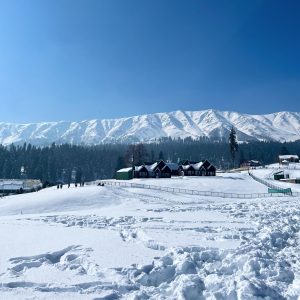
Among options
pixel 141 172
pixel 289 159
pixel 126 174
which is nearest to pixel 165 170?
pixel 141 172

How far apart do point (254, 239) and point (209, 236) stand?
6.26 ft

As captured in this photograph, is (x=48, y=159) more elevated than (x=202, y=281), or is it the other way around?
(x=48, y=159)

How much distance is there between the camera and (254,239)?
13867mm

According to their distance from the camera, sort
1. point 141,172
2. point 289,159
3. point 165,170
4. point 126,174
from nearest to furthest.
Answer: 1. point 141,172
2. point 165,170
3. point 126,174
4. point 289,159

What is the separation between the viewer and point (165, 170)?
86.9 m

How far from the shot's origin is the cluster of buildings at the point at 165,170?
3361 inches

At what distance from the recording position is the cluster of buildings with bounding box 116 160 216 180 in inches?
3361

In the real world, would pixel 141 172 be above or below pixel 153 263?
above

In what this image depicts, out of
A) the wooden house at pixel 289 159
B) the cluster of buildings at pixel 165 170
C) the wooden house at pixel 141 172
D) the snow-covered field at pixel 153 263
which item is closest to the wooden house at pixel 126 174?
the cluster of buildings at pixel 165 170

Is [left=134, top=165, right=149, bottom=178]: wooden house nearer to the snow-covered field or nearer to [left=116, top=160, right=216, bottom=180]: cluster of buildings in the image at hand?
[left=116, top=160, right=216, bottom=180]: cluster of buildings

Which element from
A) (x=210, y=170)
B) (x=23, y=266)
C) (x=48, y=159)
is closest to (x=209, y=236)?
(x=23, y=266)

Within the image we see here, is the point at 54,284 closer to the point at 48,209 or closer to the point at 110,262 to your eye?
the point at 110,262

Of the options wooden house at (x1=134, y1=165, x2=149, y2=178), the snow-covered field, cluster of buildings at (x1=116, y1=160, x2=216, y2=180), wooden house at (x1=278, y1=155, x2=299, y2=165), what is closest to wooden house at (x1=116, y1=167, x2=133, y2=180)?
cluster of buildings at (x1=116, y1=160, x2=216, y2=180)

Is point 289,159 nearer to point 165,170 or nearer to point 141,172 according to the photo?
point 165,170
